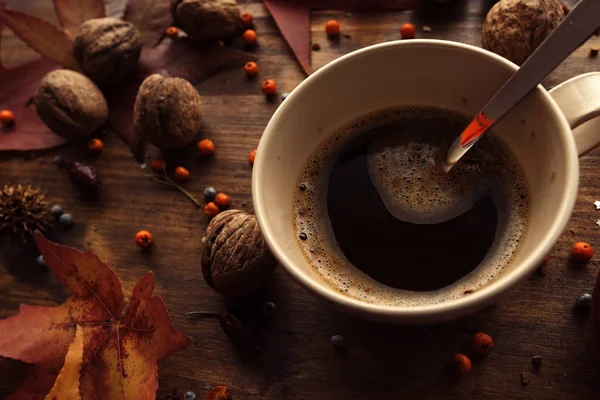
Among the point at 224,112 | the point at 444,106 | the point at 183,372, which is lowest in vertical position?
the point at 183,372

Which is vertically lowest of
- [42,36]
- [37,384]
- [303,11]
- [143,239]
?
[37,384]

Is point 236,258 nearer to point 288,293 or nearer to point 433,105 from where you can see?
point 288,293

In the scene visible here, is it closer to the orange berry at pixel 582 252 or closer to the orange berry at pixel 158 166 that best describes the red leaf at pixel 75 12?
the orange berry at pixel 158 166

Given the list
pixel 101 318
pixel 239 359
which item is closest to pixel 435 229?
pixel 239 359

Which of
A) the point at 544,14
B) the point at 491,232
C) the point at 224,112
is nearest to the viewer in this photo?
the point at 491,232

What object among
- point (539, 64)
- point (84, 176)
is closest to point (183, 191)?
point (84, 176)

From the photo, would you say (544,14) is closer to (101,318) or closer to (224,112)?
(224,112)

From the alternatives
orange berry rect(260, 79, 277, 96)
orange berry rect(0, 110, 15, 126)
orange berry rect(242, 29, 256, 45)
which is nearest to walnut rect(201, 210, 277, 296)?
orange berry rect(260, 79, 277, 96)

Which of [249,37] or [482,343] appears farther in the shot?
[249,37]
